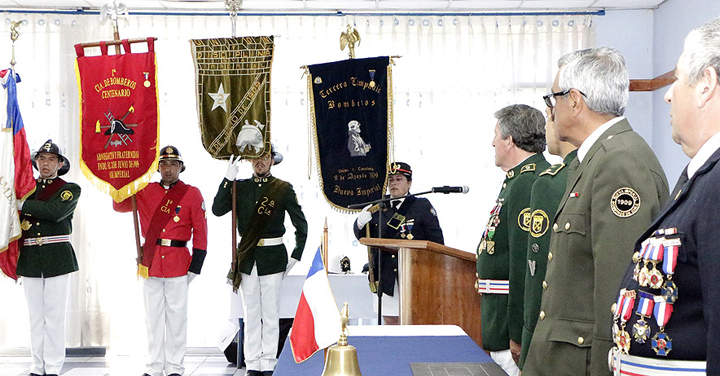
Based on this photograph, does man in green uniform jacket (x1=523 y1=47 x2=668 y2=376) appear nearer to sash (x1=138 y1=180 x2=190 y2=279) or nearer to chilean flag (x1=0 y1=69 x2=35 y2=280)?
sash (x1=138 y1=180 x2=190 y2=279)

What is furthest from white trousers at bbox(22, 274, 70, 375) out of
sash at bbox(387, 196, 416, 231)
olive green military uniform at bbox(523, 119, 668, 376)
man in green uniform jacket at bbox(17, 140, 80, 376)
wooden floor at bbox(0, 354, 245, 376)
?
olive green military uniform at bbox(523, 119, 668, 376)

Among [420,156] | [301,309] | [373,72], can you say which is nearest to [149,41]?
[373,72]

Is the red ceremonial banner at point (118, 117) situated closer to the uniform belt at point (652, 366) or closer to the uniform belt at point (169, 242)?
the uniform belt at point (169, 242)

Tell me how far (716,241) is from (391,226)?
362 cm

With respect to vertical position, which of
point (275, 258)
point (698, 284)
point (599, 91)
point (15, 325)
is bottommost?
point (15, 325)

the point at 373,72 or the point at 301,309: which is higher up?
the point at 373,72

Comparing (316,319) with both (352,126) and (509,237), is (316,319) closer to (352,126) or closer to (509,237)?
(509,237)

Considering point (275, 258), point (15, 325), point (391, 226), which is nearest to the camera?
point (391, 226)

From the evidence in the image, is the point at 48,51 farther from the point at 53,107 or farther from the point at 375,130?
the point at 375,130

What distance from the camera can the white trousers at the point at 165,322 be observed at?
4.76 meters

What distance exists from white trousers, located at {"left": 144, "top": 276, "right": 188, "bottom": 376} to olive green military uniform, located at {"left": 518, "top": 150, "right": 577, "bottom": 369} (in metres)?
3.24

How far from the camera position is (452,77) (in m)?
6.15

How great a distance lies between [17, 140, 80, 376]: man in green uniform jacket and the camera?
15.7 ft

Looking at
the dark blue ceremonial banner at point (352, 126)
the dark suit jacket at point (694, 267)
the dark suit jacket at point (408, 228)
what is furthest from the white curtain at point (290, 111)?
the dark suit jacket at point (694, 267)
